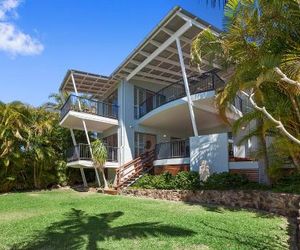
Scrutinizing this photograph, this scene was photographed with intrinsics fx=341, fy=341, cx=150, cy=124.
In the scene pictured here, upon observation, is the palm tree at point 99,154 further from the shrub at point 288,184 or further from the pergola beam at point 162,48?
the shrub at point 288,184

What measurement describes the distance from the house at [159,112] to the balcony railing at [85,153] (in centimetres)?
6

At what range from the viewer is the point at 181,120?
2219 centimetres

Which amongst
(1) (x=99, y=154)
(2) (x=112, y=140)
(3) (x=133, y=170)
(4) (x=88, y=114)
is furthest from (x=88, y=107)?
(3) (x=133, y=170)

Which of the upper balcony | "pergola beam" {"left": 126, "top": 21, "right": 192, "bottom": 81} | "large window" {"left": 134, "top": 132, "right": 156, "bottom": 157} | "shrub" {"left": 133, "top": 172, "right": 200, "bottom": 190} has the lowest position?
"shrub" {"left": 133, "top": 172, "right": 200, "bottom": 190}

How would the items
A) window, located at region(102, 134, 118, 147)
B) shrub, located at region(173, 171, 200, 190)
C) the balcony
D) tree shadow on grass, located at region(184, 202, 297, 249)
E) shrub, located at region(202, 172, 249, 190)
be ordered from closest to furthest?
tree shadow on grass, located at region(184, 202, 297, 249), shrub, located at region(202, 172, 249, 190), shrub, located at region(173, 171, 200, 190), the balcony, window, located at region(102, 134, 118, 147)

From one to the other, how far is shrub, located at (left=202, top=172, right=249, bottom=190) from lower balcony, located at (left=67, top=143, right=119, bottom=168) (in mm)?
8808

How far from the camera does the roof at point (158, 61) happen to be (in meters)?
16.3

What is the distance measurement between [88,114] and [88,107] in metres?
1.31

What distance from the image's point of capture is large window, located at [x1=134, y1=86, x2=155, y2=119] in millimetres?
24031

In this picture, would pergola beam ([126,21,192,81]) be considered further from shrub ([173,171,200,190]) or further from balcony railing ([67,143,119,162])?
shrub ([173,171,200,190])

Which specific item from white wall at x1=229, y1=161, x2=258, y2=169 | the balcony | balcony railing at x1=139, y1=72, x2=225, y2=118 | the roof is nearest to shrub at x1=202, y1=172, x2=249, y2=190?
white wall at x1=229, y1=161, x2=258, y2=169

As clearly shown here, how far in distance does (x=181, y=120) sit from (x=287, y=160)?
1013 cm

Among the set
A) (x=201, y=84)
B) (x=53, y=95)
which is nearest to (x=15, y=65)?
(x=201, y=84)

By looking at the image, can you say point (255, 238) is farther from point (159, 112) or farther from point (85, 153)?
point (85, 153)
